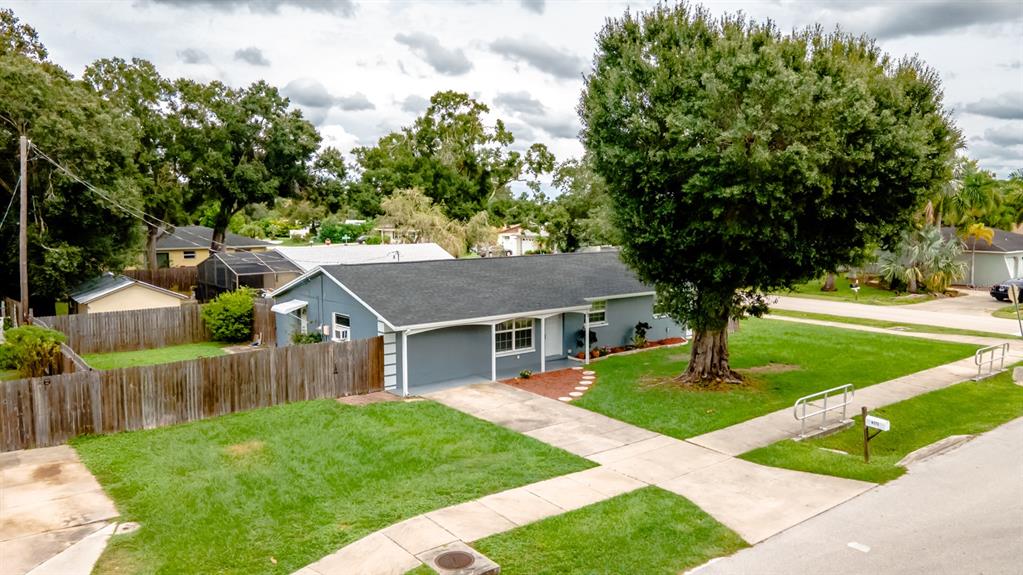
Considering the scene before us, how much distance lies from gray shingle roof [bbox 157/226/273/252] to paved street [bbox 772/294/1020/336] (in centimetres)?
3894

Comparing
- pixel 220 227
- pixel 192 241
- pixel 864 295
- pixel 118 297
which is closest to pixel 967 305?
pixel 864 295

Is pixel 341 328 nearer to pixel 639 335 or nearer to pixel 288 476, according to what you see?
pixel 288 476

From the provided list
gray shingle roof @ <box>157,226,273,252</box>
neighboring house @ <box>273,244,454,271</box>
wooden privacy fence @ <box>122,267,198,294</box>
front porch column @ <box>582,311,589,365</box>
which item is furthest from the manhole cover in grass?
gray shingle roof @ <box>157,226,273,252</box>

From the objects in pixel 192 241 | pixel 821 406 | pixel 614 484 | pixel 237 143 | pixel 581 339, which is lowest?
pixel 614 484

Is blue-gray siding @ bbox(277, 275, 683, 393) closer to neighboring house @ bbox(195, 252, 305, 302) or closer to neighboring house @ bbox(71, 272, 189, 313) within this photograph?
neighboring house @ bbox(71, 272, 189, 313)

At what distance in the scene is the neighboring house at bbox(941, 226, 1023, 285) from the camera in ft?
131

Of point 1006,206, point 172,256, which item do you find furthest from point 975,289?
point 172,256

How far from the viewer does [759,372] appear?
19.3 meters

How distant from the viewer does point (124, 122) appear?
29422 mm

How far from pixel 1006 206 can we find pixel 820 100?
163 ft

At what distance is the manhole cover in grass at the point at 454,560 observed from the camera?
25.9 feet

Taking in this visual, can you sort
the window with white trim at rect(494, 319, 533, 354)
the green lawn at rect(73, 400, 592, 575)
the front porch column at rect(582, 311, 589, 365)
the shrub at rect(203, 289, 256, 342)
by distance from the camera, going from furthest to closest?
the shrub at rect(203, 289, 256, 342) → the front porch column at rect(582, 311, 589, 365) → the window with white trim at rect(494, 319, 533, 354) → the green lawn at rect(73, 400, 592, 575)

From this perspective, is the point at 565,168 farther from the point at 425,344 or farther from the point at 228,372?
the point at 228,372

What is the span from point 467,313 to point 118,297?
676 inches
